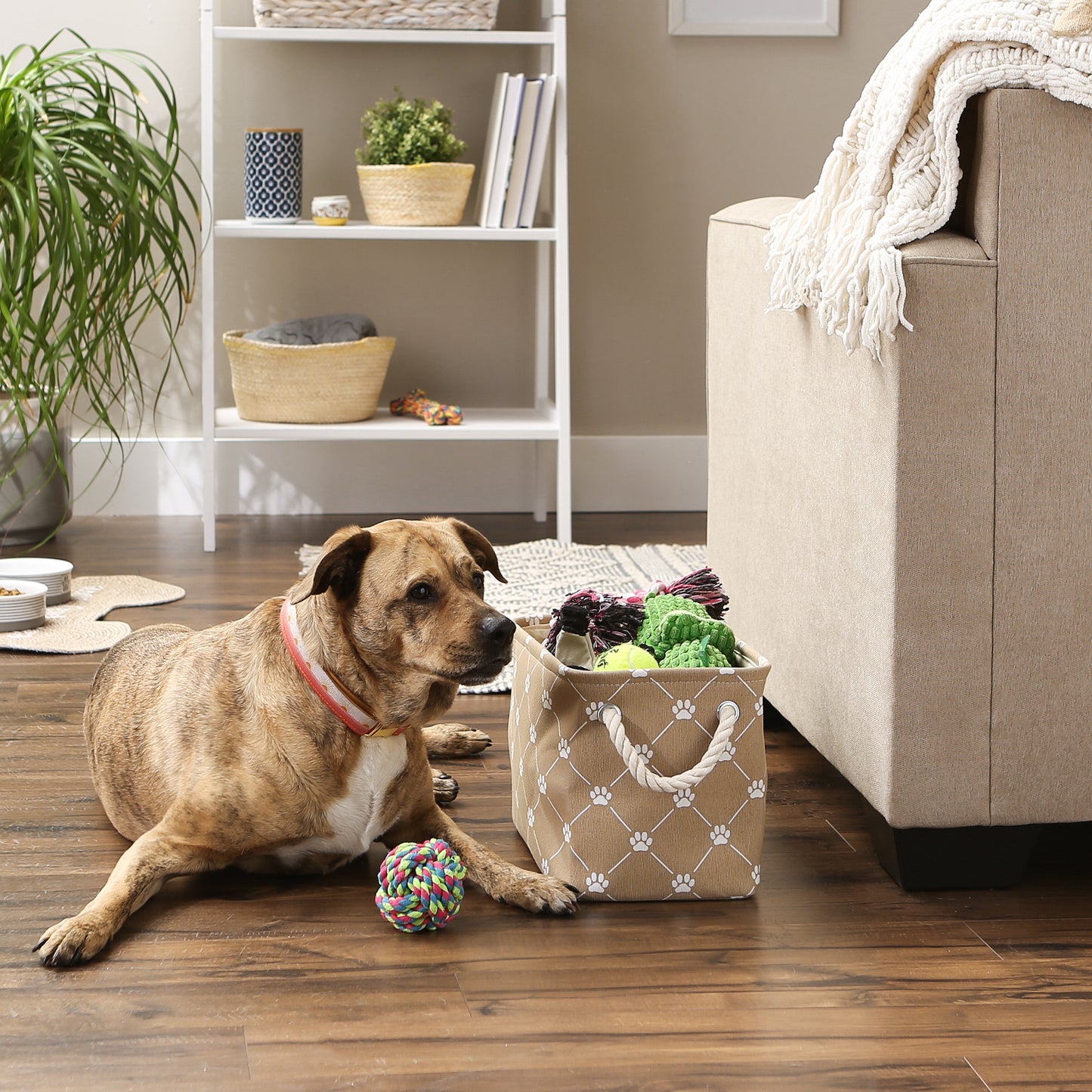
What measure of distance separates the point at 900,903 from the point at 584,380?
2366 mm

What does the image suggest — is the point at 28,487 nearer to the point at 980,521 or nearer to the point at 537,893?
the point at 537,893

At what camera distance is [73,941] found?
1.28 meters

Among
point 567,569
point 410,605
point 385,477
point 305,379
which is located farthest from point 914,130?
point 385,477

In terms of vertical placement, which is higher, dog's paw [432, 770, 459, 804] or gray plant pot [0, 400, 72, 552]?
gray plant pot [0, 400, 72, 552]

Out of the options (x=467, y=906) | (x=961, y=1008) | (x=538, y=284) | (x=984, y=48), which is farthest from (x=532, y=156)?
(x=961, y=1008)

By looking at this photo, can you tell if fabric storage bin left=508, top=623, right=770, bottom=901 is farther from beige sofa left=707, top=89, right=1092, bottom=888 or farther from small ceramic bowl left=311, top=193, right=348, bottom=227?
small ceramic bowl left=311, top=193, right=348, bottom=227

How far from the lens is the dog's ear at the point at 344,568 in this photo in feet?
4.40

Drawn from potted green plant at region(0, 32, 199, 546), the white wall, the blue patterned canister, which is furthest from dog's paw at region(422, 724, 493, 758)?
the white wall

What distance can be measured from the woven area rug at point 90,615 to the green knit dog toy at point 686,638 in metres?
1.20

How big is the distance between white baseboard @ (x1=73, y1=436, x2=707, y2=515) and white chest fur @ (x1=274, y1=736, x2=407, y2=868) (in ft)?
7.10

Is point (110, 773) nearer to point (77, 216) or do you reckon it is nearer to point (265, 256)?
point (77, 216)

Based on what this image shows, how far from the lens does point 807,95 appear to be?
358 cm

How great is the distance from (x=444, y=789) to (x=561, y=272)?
5.61 ft

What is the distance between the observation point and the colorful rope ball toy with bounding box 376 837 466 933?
1.34 metres
